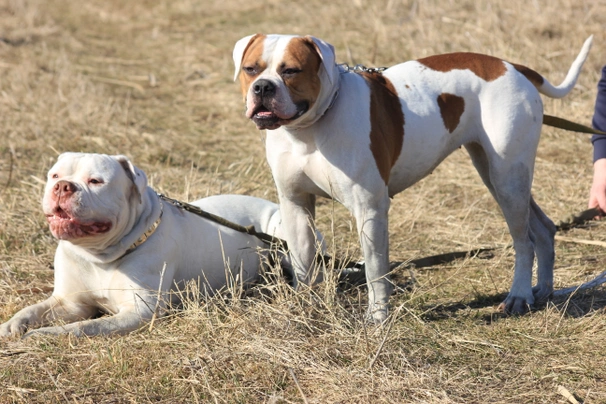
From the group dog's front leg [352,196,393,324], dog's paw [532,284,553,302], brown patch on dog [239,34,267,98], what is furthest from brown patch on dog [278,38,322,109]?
dog's paw [532,284,553,302]

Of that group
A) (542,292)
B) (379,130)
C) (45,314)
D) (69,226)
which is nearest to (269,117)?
(379,130)

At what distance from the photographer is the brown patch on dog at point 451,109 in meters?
4.35

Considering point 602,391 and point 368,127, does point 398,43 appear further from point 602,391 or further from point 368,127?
point 602,391

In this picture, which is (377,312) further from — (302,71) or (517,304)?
(302,71)

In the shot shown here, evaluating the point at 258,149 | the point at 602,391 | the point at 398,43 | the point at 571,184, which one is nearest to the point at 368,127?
the point at 602,391

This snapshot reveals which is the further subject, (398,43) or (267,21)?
(267,21)

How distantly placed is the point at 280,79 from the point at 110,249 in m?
1.25

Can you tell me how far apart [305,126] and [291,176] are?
28cm

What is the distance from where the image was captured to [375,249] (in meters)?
4.15

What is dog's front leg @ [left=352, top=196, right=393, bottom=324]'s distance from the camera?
161 inches

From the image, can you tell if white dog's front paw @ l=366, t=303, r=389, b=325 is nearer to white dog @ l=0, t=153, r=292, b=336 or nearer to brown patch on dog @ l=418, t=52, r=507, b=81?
white dog @ l=0, t=153, r=292, b=336

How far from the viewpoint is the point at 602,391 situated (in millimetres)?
3473

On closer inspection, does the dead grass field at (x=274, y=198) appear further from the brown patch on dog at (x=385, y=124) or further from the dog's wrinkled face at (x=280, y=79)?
the dog's wrinkled face at (x=280, y=79)

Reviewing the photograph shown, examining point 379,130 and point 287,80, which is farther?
point 379,130
